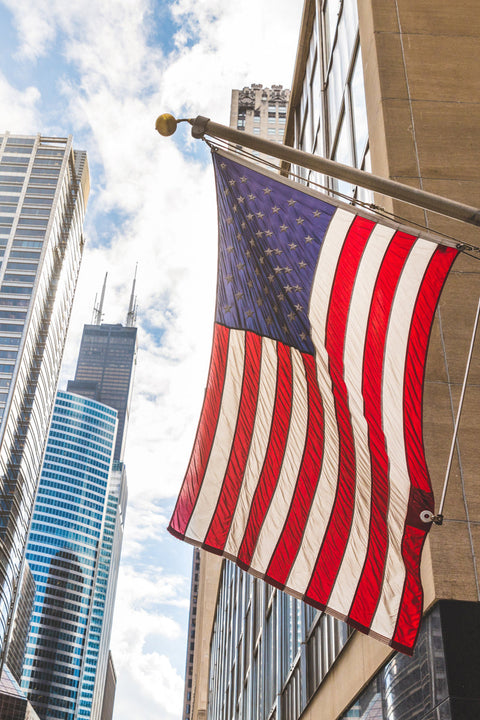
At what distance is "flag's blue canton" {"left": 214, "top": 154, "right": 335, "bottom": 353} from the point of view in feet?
27.8

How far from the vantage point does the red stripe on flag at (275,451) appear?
8633 millimetres

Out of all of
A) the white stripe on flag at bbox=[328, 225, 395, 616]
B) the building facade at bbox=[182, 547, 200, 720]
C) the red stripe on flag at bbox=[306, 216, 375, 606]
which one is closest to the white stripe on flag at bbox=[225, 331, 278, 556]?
the red stripe on flag at bbox=[306, 216, 375, 606]

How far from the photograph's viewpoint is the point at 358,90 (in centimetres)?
1515

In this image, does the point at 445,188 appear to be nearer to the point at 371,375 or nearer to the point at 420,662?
the point at 371,375

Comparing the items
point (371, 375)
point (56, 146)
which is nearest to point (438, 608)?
point (371, 375)

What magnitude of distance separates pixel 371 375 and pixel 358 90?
927cm

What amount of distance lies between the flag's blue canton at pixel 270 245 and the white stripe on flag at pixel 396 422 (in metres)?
1.09

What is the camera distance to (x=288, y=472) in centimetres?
868

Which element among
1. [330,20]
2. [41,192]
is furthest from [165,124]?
[41,192]

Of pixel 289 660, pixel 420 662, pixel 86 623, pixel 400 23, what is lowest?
pixel 420 662

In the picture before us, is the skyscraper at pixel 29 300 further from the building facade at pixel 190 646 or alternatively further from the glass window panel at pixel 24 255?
the building facade at pixel 190 646

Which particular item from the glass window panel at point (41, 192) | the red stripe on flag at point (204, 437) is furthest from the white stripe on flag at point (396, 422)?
the glass window panel at point (41, 192)

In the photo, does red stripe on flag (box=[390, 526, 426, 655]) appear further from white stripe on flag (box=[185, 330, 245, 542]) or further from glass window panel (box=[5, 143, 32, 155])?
glass window panel (box=[5, 143, 32, 155])

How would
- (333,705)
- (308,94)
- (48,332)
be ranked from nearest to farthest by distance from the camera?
1. (333,705)
2. (308,94)
3. (48,332)
